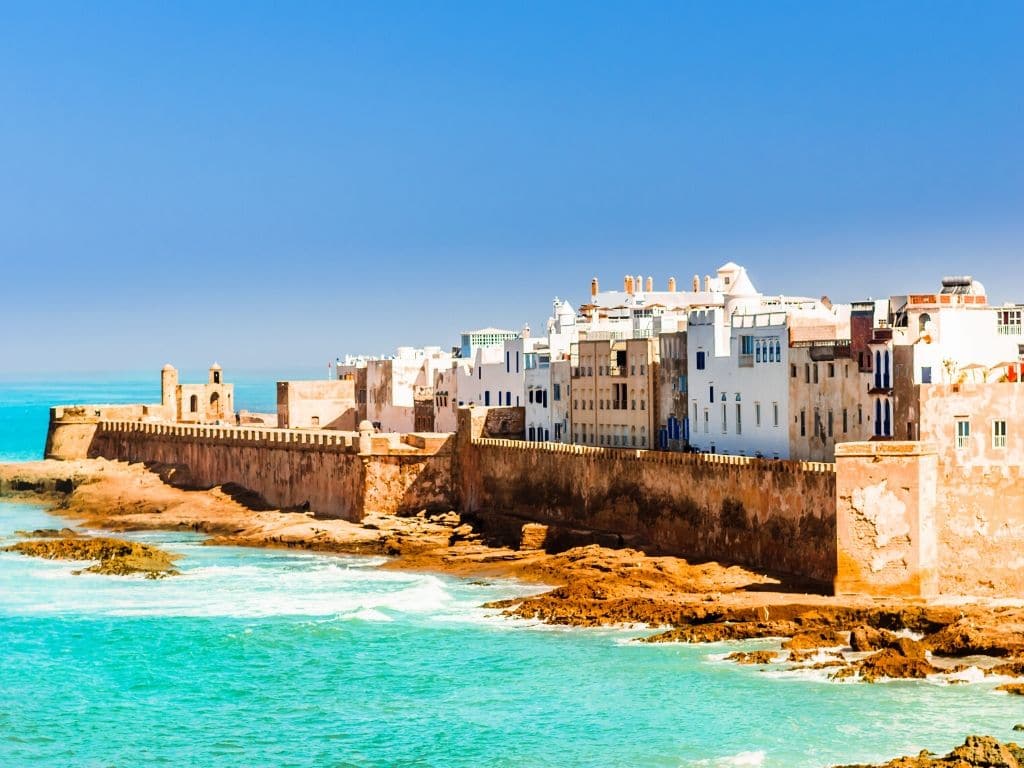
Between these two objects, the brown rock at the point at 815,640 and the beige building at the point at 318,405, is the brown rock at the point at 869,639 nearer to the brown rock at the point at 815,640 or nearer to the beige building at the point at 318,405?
the brown rock at the point at 815,640

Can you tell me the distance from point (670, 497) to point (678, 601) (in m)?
7.42

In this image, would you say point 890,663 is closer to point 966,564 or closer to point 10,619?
point 966,564

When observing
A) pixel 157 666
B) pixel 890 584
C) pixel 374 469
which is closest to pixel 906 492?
pixel 890 584

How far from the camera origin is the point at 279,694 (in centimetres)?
4203

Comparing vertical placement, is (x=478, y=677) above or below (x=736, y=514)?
below

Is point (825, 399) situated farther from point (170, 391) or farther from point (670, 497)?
point (170, 391)

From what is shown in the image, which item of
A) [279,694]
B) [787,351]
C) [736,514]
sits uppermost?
[787,351]

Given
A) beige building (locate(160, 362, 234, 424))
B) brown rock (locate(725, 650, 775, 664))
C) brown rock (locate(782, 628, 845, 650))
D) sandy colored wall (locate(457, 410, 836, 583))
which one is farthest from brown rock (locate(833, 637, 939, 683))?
beige building (locate(160, 362, 234, 424))

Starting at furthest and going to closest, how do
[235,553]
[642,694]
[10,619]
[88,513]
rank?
[88,513], [235,553], [10,619], [642,694]

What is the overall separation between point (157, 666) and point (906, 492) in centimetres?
1951

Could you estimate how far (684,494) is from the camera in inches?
2140

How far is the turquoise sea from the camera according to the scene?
36.4 m

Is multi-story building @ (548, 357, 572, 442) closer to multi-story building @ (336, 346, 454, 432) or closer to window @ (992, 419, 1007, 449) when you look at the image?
multi-story building @ (336, 346, 454, 432)

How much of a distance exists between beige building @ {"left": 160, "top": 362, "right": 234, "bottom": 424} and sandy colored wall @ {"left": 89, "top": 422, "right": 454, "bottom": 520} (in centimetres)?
602
